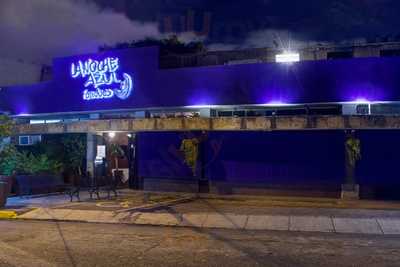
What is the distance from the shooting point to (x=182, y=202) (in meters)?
18.3

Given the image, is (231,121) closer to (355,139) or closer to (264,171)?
(264,171)

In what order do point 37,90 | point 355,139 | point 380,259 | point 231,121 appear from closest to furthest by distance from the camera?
1. point 380,259
2. point 355,139
3. point 231,121
4. point 37,90

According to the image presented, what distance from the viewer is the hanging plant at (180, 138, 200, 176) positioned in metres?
20.3

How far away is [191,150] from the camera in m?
20.4

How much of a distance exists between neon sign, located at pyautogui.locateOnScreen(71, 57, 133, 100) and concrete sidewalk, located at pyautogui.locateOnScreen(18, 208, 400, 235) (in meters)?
8.21

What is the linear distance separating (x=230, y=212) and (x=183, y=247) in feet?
16.1

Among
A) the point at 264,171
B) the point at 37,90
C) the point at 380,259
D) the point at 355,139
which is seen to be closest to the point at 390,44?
the point at 355,139

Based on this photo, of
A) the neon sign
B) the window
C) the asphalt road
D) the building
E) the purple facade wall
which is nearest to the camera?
the asphalt road

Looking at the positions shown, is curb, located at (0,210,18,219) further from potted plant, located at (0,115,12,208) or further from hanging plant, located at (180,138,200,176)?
hanging plant, located at (180,138,200,176)

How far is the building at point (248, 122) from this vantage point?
18.3 meters

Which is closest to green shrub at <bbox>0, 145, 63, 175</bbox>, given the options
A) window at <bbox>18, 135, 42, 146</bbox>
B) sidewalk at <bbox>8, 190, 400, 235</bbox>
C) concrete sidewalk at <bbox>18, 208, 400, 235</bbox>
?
sidewalk at <bbox>8, 190, 400, 235</bbox>

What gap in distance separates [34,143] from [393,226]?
20.4m

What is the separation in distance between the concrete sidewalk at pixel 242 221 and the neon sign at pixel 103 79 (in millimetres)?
8214

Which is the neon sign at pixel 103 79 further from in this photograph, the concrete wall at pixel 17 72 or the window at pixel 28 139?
the concrete wall at pixel 17 72
